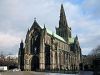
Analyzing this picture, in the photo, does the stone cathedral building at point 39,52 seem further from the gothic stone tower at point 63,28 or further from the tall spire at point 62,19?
the tall spire at point 62,19

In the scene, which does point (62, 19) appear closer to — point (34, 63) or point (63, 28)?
point (63, 28)

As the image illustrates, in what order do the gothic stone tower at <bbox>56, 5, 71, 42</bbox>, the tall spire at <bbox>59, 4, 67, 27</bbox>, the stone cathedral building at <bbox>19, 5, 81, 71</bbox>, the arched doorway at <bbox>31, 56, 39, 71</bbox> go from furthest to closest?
1. the gothic stone tower at <bbox>56, 5, 71, 42</bbox>
2. the tall spire at <bbox>59, 4, 67, 27</bbox>
3. the arched doorway at <bbox>31, 56, 39, 71</bbox>
4. the stone cathedral building at <bbox>19, 5, 81, 71</bbox>

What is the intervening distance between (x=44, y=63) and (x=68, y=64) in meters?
31.9

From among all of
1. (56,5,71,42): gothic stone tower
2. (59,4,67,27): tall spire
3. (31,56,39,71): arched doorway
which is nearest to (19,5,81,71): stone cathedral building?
(31,56,39,71): arched doorway

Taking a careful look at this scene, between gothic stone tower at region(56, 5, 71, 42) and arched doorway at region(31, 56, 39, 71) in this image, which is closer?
arched doorway at region(31, 56, 39, 71)

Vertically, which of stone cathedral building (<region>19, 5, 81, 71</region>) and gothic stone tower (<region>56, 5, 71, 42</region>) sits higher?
gothic stone tower (<region>56, 5, 71, 42</region>)

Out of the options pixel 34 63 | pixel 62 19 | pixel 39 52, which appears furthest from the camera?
pixel 62 19

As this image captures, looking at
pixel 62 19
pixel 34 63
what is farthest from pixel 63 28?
pixel 34 63

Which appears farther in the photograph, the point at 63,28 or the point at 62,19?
the point at 63,28

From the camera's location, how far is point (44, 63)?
399ft

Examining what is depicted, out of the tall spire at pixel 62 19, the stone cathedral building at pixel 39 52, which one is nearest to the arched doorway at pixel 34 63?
the stone cathedral building at pixel 39 52

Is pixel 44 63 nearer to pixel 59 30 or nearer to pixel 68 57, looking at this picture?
pixel 68 57

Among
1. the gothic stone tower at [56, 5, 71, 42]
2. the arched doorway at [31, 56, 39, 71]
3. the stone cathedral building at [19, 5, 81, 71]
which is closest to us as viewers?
the stone cathedral building at [19, 5, 81, 71]

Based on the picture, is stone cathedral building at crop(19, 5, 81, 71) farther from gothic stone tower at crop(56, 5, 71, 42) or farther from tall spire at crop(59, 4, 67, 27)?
tall spire at crop(59, 4, 67, 27)
